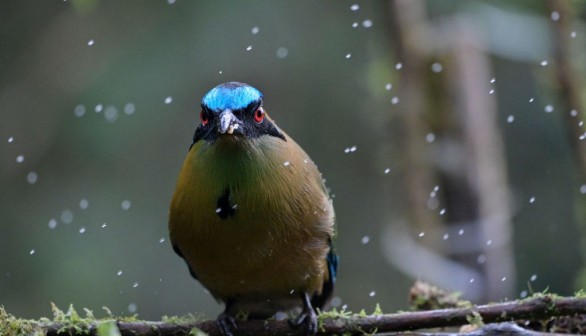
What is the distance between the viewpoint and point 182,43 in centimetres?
976

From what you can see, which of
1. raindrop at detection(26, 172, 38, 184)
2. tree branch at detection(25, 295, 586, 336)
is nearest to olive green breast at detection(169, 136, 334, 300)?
tree branch at detection(25, 295, 586, 336)

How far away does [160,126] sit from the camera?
1068 cm

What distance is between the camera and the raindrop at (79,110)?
31.7 feet

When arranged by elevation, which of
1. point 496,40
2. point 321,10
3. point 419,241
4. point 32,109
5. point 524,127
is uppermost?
point 321,10

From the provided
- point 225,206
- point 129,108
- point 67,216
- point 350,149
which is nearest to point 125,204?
point 67,216

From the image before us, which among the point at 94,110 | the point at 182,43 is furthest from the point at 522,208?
the point at 94,110

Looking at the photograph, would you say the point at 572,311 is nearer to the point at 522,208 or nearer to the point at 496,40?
the point at 496,40

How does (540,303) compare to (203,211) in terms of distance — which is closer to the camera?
(540,303)

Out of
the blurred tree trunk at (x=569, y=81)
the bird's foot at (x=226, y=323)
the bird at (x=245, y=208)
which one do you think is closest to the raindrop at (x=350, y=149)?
the blurred tree trunk at (x=569, y=81)

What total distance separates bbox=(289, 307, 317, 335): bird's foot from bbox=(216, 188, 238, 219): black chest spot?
53 centimetres

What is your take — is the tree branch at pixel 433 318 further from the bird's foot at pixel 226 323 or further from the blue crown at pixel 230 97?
the blue crown at pixel 230 97

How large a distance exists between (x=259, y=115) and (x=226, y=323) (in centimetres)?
93

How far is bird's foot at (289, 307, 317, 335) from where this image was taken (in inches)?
159

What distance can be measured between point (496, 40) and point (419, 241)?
242 centimetres
